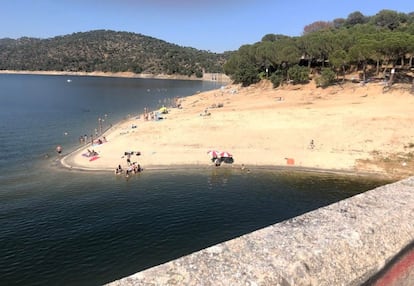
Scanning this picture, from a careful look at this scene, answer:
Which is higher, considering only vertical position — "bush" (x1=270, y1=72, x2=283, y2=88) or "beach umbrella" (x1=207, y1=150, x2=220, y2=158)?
"bush" (x1=270, y1=72, x2=283, y2=88)

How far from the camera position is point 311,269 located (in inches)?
239

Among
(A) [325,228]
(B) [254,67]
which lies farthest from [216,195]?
(B) [254,67]

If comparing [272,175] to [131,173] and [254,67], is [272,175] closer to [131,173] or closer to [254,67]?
[131,173]

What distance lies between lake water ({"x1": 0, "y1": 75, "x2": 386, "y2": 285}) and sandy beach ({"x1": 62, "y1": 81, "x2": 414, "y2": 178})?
3.04 meters

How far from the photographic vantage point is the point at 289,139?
48719 millimetres

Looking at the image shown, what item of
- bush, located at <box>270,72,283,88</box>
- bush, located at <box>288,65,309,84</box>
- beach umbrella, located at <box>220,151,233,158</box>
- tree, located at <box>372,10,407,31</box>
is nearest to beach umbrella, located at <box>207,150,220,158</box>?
beach umbrella, located at <box>220,151,233,158</box>

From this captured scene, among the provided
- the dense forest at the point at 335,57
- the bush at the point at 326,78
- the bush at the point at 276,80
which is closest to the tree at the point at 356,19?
the dense forest at the point at 335,57

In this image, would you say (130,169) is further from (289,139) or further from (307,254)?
(307,254)

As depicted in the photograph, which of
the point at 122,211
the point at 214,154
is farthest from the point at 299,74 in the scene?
the point at 122,211

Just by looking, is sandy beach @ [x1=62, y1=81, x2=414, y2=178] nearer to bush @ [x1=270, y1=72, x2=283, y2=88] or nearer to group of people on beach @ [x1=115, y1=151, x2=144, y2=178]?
group of people on beach @ [x1=115, y1=151, x2=144, y2=178]

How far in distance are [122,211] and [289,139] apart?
26240 mm

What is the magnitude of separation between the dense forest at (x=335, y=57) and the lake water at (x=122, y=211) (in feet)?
133

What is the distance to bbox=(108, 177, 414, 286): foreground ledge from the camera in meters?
5.80

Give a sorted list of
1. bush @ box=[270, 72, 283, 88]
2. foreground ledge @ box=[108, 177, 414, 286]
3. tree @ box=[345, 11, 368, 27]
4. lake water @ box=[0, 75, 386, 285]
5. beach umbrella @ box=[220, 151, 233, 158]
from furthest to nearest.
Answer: tree @ box=[345, 11, 368, 27]
bush @ box=[270, 72, 283, 88]
beach umbrella @ box=[220, 151, 233, 158]
lake water @ box=[0, 75, 386, 285]
foreground ledge @ box=[108, 177, 414, 286]
